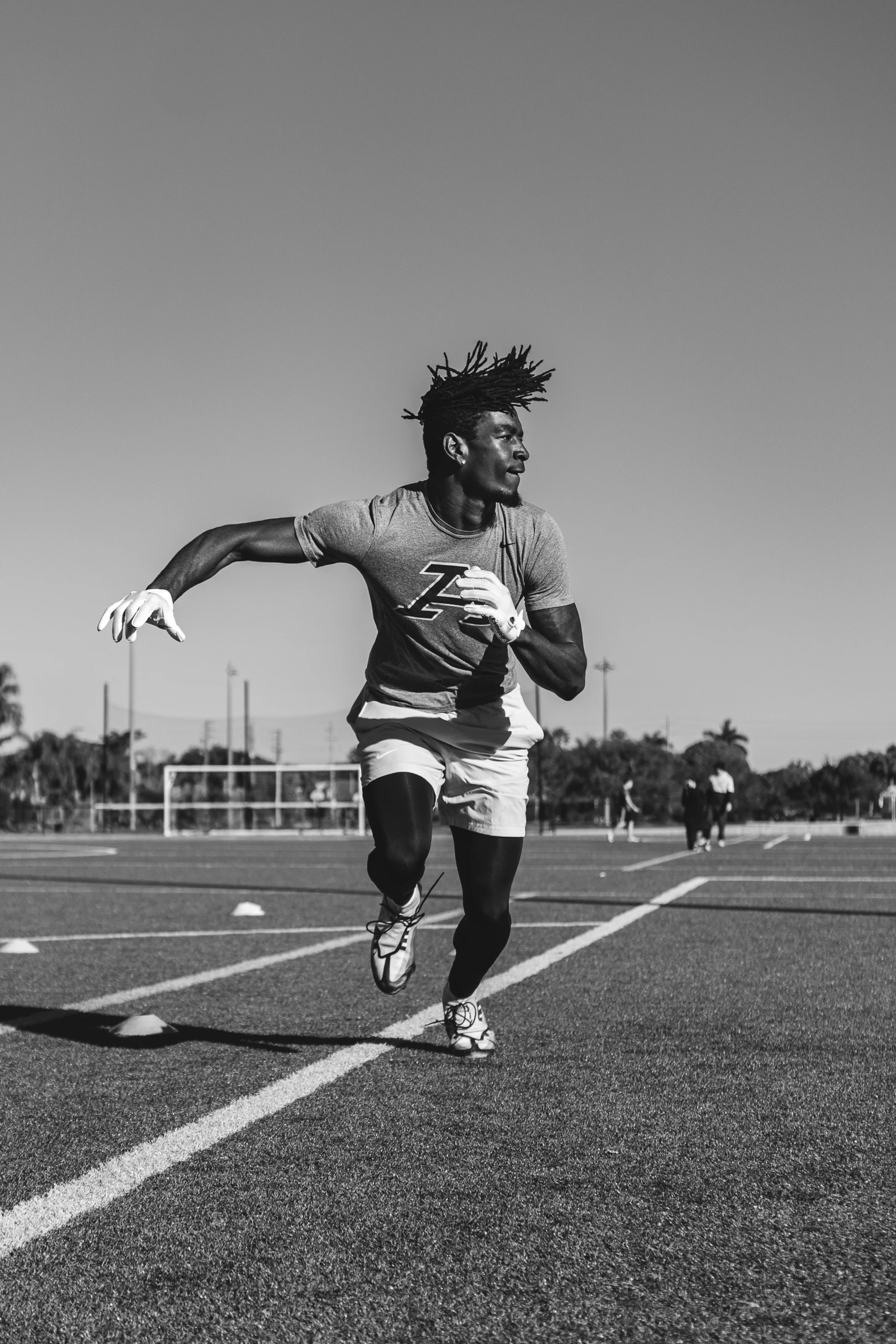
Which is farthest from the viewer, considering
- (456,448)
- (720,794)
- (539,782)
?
(539,782)

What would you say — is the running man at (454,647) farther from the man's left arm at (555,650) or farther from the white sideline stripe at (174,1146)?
the white sideline stripe at (174,1146)

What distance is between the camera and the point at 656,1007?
5.90 metres

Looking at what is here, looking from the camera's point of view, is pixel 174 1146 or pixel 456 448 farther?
pixel 456 448

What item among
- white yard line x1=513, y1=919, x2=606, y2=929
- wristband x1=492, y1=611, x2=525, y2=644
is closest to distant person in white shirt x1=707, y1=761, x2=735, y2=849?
white yard line x1=513, y1=919, x2=606, y2=929

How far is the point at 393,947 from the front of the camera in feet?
15.8

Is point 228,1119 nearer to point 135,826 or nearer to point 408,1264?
point 408,1264

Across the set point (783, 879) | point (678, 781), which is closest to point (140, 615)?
point (783, 879)

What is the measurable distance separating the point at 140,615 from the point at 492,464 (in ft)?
4.35

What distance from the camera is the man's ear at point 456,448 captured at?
4750 mm

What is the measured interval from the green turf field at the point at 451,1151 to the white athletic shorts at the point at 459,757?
32.5 inches

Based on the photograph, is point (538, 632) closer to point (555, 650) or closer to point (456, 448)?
point (555, 650)

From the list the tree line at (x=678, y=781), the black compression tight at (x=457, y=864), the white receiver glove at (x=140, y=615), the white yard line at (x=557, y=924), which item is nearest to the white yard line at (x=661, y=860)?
the white yard line at (x=557, y=924)

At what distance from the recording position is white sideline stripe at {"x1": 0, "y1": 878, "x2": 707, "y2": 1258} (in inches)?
112

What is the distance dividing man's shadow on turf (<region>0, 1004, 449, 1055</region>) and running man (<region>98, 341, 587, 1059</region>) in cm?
35
